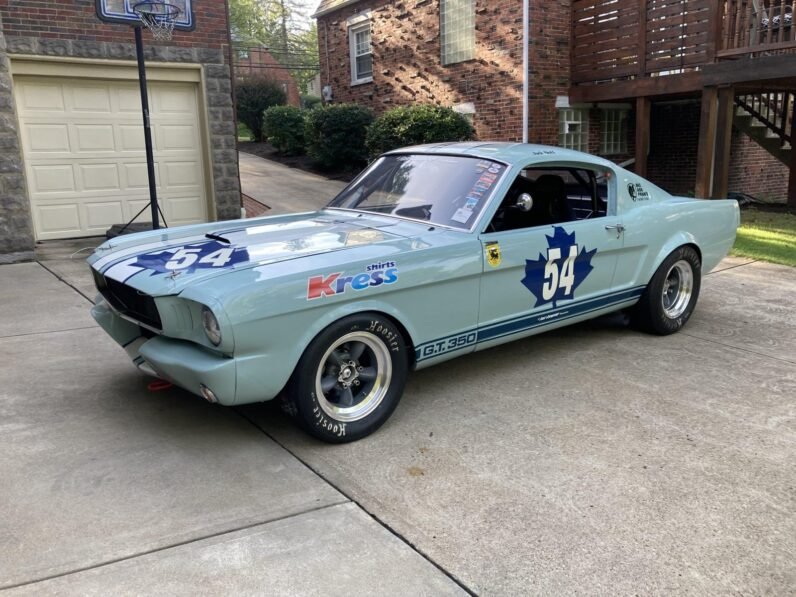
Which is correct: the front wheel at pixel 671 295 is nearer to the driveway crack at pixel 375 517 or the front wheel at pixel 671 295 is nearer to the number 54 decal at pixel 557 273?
the number 54 decal at pixel 557 273

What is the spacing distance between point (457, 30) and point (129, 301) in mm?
12397

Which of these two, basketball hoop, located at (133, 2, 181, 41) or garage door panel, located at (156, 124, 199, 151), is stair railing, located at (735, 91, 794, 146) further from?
basketball hoop, located at (133, 2, 181, 41)

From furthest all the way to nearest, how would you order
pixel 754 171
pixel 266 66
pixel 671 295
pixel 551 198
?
pixel 266 66 → pixel 754 171 → pixel 671 295 → pixel 551 198

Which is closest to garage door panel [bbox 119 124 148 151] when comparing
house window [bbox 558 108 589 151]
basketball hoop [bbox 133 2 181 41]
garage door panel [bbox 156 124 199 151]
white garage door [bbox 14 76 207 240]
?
white garage door [bbox 14 76 207 240]

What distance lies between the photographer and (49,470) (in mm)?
3299

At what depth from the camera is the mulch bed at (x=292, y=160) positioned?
54.0 feet

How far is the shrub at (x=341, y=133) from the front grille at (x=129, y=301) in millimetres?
12817

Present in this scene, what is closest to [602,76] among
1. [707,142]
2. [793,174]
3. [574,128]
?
[574,128]

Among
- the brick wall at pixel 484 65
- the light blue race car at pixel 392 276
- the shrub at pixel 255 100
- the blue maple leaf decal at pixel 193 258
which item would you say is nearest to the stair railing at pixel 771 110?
the brick wall at pixel 484 65

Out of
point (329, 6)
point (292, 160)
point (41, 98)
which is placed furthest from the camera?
point (292, 160)

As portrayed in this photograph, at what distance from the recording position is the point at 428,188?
15.0 feet

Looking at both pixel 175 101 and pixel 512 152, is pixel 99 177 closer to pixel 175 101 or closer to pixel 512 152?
pixel 175 101

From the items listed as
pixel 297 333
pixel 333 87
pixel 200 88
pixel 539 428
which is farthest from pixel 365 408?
pixel 333 87

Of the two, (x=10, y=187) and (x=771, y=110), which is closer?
(x=10, y=187)
